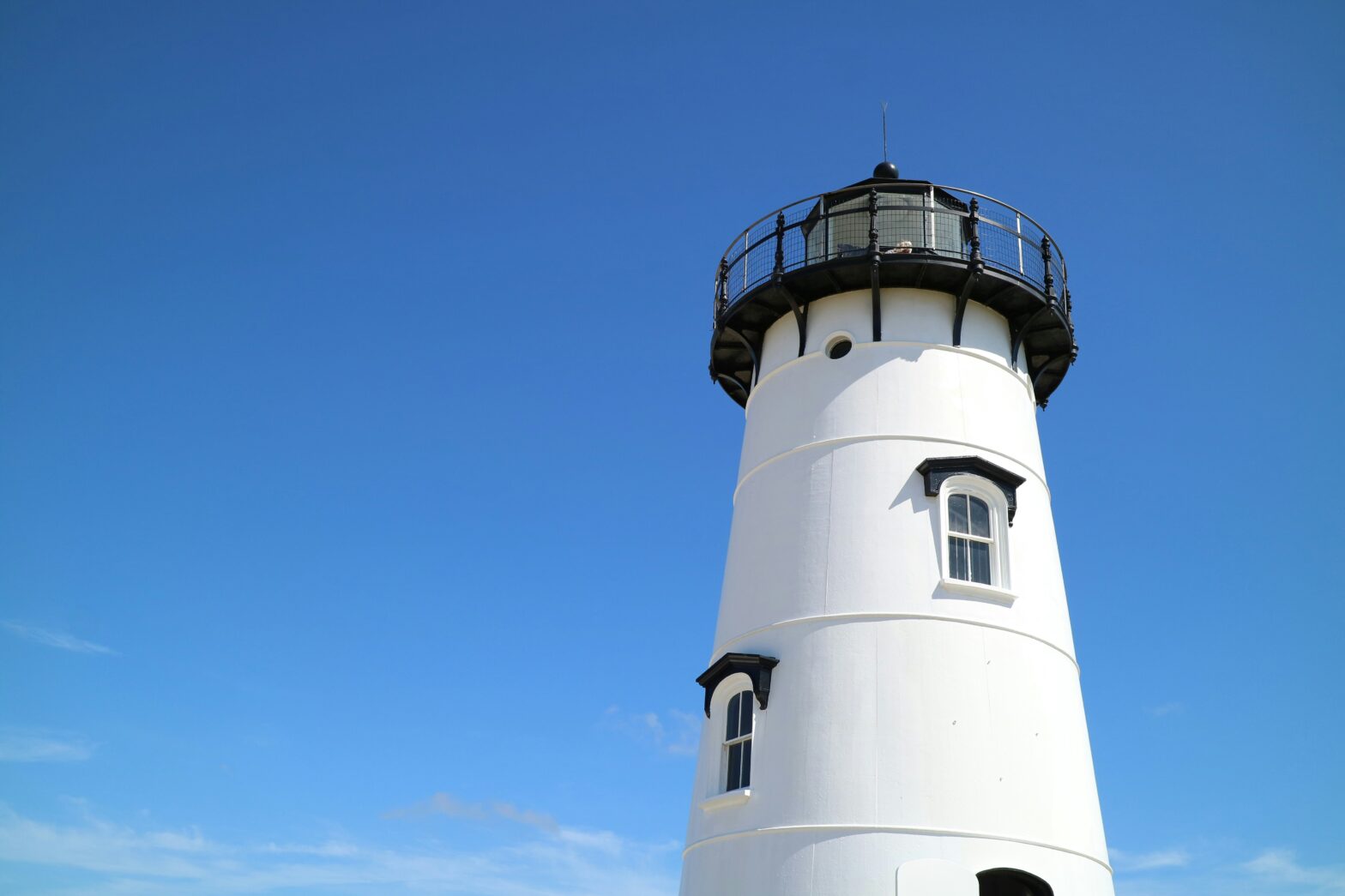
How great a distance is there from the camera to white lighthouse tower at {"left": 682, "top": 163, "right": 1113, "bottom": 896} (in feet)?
45.4

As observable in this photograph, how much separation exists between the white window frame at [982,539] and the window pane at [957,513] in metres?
0.05

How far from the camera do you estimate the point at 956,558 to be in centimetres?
1573

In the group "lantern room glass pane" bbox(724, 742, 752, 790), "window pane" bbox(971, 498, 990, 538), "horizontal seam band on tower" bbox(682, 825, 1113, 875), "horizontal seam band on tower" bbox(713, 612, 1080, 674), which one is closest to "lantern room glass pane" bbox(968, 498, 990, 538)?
"window pane" bbox(971, 498, 990, 538)

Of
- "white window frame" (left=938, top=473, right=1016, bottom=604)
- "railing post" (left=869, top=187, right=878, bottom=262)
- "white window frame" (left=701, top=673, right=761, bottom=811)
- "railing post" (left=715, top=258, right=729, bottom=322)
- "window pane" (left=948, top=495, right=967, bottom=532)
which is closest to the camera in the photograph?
"white window frame" (left=701, top=673, right=761, bottom=811)

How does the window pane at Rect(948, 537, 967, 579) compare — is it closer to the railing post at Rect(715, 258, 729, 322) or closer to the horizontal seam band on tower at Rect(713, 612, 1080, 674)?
the horizontal seam band on tower at Rect(713, 612, 1080, 674)

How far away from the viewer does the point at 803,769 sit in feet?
47.0

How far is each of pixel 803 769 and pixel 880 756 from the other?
0.99 meters

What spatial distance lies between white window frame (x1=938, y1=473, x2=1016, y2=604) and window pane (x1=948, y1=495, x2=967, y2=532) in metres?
0.05

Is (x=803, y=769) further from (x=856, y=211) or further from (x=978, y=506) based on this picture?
(x=856, y=211)

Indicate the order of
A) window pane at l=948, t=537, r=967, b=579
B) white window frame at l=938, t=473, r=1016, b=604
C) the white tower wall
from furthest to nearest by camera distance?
1. window pane at l=948, t=537, r=967, b=579
2. white window frame at l=938, t=473, r=1016, b=604
3. the white tower wall

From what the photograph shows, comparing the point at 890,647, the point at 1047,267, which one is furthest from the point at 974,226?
the point at 890,647

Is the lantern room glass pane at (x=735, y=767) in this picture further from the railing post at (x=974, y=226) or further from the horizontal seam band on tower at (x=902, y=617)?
the railing post at (x=974, y=226)

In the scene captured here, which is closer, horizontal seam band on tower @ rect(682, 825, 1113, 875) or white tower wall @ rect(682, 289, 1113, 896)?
horizontal seam band on tower @ rect(682, 825, 1113, 875)

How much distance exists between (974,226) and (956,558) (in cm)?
547
